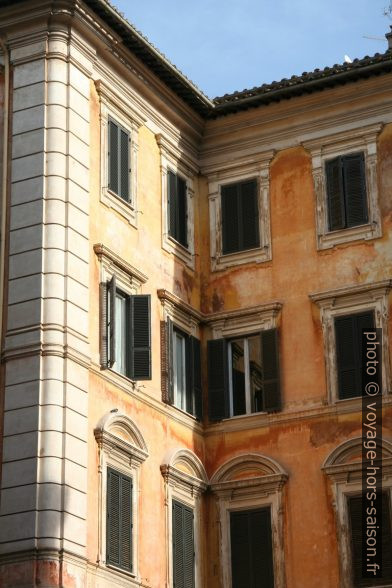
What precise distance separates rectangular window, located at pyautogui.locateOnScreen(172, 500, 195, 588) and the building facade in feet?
0.17

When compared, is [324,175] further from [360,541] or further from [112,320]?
[360,541]

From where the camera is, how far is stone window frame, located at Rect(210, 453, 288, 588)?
93.5 ft

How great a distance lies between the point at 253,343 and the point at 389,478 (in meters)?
4.30

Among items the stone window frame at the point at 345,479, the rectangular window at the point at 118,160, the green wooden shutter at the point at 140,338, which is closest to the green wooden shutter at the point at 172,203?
the rectangular window at the point at 118,160

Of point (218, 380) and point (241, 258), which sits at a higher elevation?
point (241, 258)

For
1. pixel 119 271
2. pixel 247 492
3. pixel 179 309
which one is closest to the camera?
pixel 119 271

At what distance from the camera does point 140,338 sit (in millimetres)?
28203

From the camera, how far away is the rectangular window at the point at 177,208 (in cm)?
3091

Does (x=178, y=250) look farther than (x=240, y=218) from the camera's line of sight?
No

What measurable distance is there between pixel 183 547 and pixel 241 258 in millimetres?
6420

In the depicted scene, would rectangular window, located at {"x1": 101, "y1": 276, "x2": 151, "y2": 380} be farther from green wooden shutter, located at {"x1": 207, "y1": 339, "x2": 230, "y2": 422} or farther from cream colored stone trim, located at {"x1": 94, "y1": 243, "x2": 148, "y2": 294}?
green wooden shutter, located at {"x1": 207, "y1": 339, "x2": 230, "y2": 422}

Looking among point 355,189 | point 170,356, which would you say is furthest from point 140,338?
point 355,189

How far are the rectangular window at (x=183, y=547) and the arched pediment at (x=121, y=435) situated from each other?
160cm

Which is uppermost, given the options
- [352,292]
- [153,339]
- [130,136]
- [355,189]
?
[130,136]
